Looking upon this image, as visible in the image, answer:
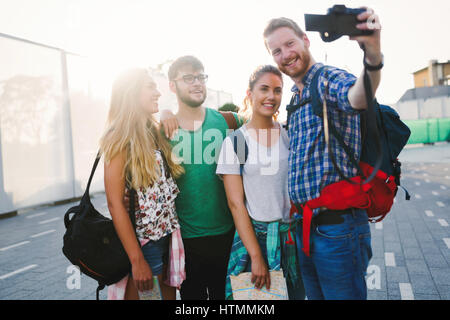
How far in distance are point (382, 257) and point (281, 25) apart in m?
3.32

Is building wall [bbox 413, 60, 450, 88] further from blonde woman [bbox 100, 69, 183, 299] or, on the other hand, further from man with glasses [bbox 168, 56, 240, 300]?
blonde woman [bbox 100, 69, 183, 299]

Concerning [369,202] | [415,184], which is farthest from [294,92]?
[415,184]

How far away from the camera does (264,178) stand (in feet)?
6.05

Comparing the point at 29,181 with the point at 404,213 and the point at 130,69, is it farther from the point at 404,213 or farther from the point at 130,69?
the point at 404,213

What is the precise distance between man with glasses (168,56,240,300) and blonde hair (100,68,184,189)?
118 millimetres

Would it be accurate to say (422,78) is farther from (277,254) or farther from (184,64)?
(277,254)

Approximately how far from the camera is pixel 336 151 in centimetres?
149

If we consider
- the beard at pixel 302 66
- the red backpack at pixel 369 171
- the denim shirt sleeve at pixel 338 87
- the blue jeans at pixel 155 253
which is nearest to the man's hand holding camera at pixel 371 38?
the denim shirt sleeve at pixel 338 87

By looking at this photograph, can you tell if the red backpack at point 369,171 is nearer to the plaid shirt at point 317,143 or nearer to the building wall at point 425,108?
the plaid shirt at point 317,143

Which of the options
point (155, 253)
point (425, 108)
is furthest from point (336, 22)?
point (425, 108)

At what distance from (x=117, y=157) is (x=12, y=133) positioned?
6.77m

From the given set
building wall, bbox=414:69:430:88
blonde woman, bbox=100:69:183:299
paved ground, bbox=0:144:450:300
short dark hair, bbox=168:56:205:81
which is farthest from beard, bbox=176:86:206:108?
building wall, bbox=414:69:430:88

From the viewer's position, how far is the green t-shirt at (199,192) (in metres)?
2.13

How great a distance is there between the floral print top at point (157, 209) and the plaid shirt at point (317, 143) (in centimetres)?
72
